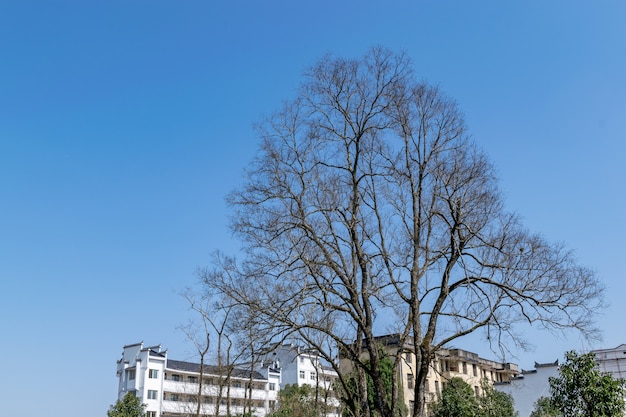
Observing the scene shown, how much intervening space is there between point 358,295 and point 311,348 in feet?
6.25

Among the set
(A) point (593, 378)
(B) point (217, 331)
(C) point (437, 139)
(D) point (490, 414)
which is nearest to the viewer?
(C) point (437, 139)

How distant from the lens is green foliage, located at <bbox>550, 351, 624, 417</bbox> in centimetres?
1605

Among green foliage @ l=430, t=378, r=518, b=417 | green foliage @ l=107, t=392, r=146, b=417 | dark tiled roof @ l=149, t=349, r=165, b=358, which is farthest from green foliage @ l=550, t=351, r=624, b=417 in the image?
dark tiled roof @ l=149, t=349, r=165, b=358

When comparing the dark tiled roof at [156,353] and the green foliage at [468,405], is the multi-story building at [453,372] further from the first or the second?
the dark tiled roof at [156,353]

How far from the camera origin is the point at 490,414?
901 inches

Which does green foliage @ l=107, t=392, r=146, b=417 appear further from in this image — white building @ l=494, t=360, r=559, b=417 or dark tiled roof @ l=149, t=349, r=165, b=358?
white building @ l=494, t=360, r=559, b=417

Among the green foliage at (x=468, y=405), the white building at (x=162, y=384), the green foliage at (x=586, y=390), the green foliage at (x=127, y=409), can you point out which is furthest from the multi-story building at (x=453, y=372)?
the green foliage at (x=586, y=390)

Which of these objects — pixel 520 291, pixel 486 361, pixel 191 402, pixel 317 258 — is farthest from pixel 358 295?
pixel 486 361

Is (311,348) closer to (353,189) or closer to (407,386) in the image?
(353,189)

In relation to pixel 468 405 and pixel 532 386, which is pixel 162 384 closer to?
pixel 532 386

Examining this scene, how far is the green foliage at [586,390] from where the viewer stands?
16.0 metres

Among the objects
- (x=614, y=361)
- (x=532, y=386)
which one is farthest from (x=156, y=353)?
(x=614, y=361)

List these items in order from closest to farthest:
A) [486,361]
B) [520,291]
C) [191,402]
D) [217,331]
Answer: [520,291]
[217,331]
[191,402]
[486,361]

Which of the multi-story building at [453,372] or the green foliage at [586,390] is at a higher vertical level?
the multi-story building at [453,372]
